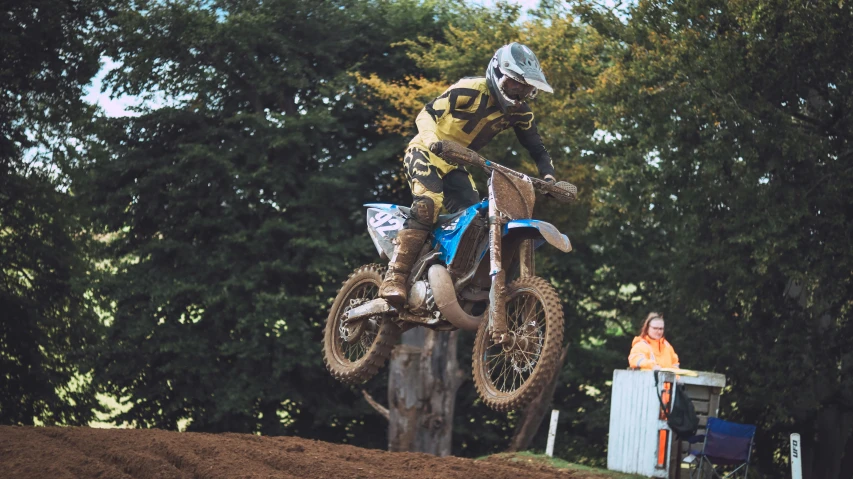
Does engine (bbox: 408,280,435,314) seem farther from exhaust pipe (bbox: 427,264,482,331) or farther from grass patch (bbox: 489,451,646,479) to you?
grass patch (bbox: 489,451,646,479)

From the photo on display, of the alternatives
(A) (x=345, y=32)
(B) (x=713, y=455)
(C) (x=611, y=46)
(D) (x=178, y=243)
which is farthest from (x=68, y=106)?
(B) (x=713, y=455)

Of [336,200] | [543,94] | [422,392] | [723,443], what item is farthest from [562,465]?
[336,200]

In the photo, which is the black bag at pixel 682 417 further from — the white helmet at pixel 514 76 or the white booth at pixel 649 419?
the white helmet at pixel 514 76

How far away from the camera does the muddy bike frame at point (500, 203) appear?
26.5ft

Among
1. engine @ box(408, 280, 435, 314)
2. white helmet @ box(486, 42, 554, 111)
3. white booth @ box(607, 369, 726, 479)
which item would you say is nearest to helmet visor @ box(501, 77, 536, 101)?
white helmet @ box(486, 42, 554, 111)

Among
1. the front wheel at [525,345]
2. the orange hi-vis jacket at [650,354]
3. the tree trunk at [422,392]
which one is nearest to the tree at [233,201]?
the tree trunk at [422,392]

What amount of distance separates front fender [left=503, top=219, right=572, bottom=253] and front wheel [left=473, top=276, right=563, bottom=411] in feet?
1.06

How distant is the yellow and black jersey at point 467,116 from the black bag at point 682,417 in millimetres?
4636

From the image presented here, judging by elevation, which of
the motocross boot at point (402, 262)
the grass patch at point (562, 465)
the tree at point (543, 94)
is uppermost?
the tree at point (543, 94)

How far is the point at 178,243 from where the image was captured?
2356 cm

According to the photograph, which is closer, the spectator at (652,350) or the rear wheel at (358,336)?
the rear wheel at (358,336)

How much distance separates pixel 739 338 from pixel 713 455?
26.7 ft

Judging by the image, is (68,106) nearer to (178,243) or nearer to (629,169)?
(178,243)

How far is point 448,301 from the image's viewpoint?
8.38m
